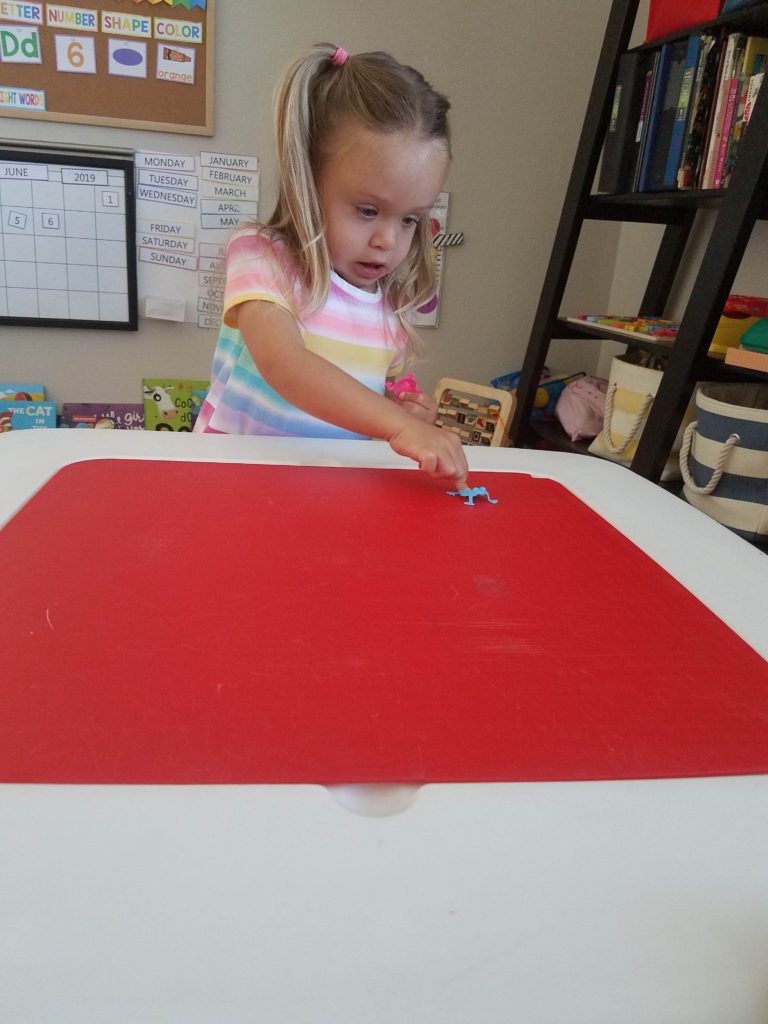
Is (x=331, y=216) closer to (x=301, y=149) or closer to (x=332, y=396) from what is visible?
(x=301, y=149)

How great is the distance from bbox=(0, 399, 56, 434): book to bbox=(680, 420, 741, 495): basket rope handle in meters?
1.52

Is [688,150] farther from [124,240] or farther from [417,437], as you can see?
[124,240]

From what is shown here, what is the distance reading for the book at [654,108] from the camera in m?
1.50

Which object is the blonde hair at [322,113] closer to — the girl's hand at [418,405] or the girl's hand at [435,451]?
the girl's hand at [418,405]

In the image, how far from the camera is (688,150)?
146 centimetres

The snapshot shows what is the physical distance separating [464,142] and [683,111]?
70 cm

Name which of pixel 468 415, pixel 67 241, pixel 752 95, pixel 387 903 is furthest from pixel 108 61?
pixel 387 903

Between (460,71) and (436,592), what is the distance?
1.90 meters

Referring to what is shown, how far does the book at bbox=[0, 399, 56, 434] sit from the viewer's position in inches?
76.9

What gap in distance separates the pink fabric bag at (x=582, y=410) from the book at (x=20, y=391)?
4.37 ft

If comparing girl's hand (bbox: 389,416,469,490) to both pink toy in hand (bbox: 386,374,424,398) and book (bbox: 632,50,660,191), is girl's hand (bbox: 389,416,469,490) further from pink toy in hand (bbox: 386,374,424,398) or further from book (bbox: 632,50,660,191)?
book (bbox: 632,50,660,191)

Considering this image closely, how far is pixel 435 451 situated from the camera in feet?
2.24

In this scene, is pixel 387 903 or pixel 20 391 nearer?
pixel 387 903

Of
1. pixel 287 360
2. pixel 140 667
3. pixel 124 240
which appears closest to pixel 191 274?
pixel 124 240
